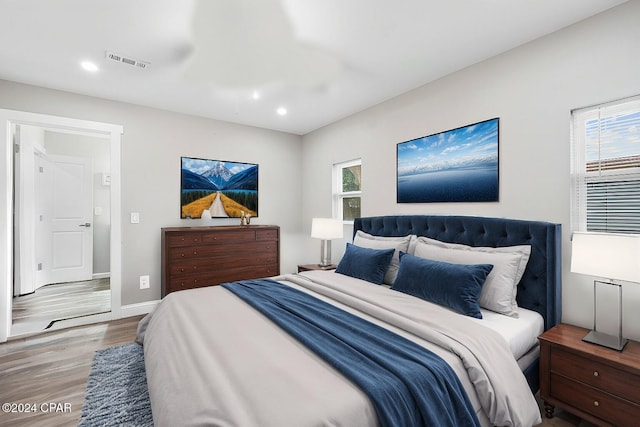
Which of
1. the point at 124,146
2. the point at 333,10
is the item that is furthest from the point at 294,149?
the point at 333,10

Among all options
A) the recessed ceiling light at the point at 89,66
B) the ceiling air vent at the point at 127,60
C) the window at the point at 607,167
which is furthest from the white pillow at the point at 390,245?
the recessed ceiling light at the point at 89,66

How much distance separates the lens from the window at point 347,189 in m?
4.01

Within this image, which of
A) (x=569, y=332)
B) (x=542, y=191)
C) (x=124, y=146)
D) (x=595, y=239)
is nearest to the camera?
(x=595, y=239)

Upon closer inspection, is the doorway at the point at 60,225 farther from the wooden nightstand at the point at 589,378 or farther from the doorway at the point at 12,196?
the wooden nightstand at the point at 589,378

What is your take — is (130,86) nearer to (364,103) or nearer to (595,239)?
(364,103)

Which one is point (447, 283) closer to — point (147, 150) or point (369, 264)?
point (369, 264)

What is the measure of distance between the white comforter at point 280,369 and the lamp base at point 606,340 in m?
0.59

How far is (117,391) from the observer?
205 cm

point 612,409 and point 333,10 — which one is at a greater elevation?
point 333,10

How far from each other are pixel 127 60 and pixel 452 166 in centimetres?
307

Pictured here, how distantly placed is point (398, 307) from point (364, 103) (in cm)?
254

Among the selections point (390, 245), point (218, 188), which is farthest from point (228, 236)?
point (390, 245)

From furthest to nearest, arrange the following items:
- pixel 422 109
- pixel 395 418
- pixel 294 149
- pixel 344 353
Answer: pixel 294 149 < pixel 422 109 < pixel 344 353 < pixel 395 418

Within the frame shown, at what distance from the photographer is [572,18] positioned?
2.00 metres
